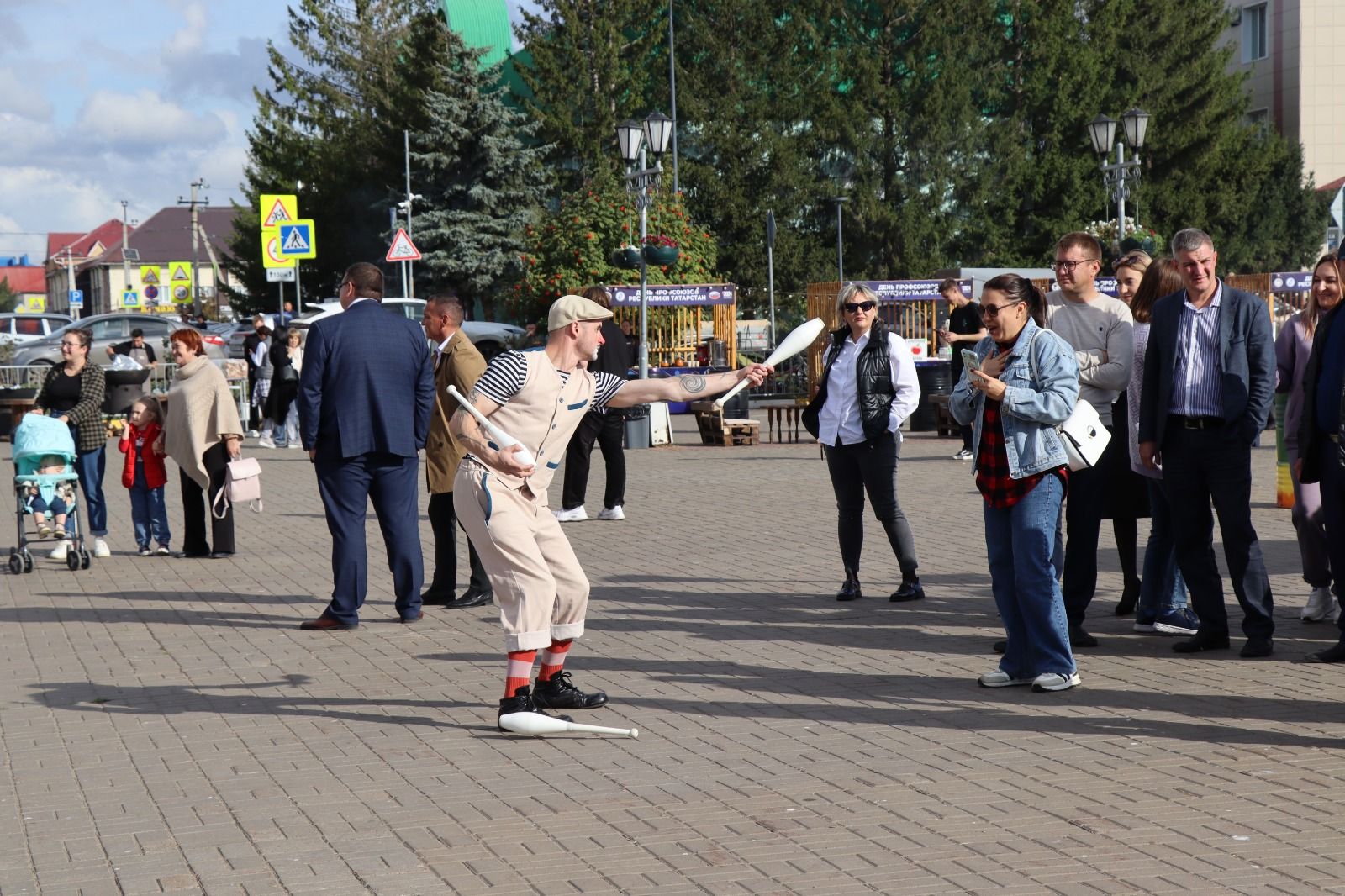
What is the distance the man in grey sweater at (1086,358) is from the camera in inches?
306

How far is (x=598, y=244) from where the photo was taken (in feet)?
112

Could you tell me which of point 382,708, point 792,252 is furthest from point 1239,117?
point 382,708

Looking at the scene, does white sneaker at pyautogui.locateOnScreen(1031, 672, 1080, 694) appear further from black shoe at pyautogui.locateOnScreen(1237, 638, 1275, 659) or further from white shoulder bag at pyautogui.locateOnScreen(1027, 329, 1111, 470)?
black shoe at pyautogui.locateOnScreen(1237, 638, 1275, 659)

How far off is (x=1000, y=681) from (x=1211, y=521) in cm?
140

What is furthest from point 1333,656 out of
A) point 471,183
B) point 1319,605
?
point 471,183

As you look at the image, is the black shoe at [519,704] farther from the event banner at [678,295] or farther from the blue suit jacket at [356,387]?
the event banner at [678,295]

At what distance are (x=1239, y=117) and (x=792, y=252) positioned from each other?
17.6 m

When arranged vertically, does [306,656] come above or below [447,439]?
below

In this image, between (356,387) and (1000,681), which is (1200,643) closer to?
(1000,681)

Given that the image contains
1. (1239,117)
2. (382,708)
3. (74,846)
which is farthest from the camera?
(1239,117)

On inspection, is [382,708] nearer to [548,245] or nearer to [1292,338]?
[1292,338]

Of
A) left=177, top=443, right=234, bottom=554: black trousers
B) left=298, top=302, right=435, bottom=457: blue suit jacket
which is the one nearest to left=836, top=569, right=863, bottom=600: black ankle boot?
left=298, top=302, right=435, bottom=457: blue suit jacket

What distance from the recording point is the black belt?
7.41 meters

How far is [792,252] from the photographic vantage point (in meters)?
52.5
